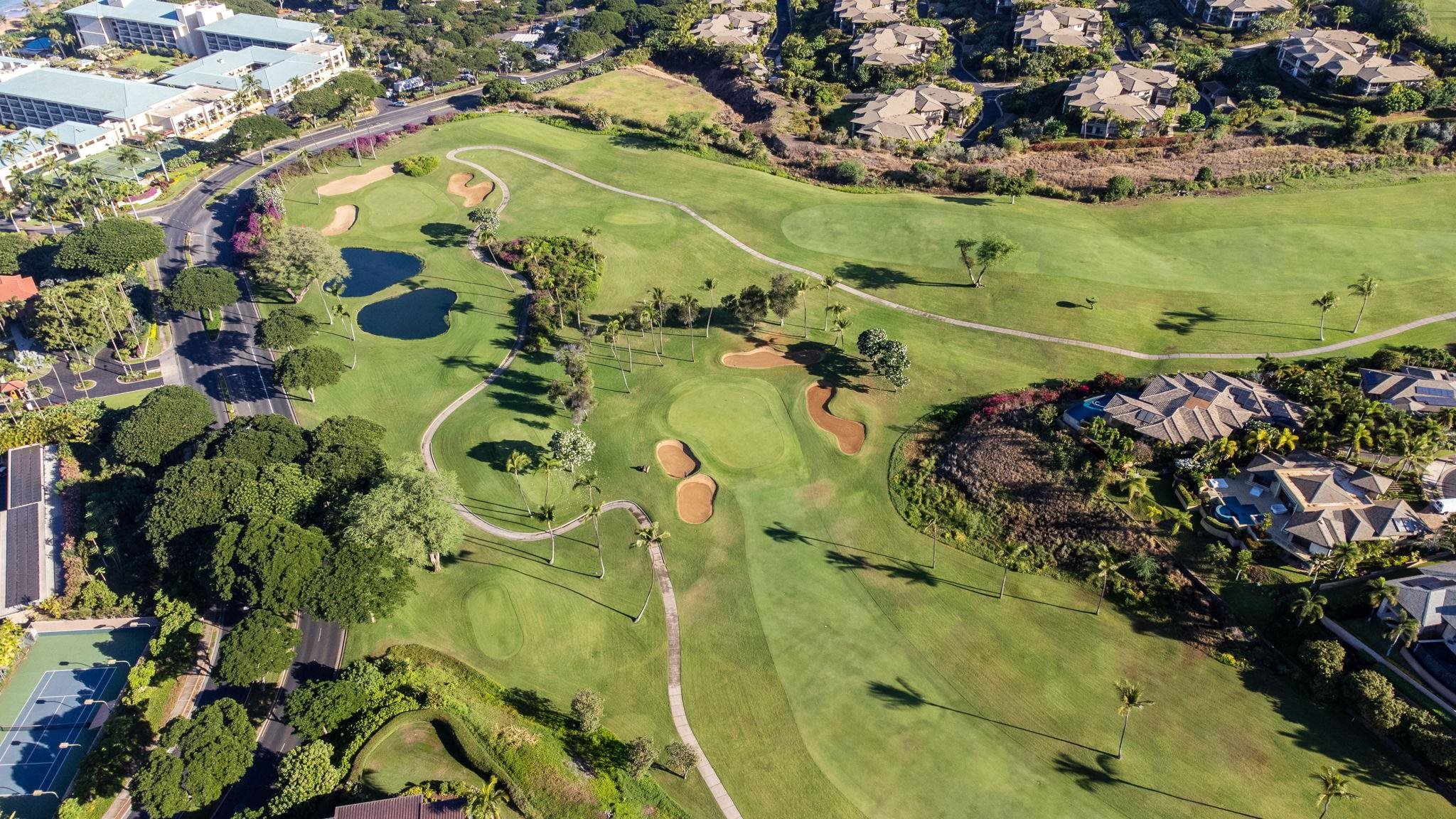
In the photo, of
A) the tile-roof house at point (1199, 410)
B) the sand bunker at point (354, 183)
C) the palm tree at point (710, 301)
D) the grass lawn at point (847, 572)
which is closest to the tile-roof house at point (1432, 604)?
the grass lawn at point (847, 572)

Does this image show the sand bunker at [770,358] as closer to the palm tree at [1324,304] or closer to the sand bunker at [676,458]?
the sand bunker at [676,458]

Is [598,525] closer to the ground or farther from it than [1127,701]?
closer to the ground

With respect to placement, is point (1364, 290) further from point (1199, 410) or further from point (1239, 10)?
point (1239, 10)

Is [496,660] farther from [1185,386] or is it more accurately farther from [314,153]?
[314,153]

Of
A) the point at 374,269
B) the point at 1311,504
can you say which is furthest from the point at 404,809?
the point at 374,269

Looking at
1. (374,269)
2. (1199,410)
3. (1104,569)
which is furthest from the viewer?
(374,269)

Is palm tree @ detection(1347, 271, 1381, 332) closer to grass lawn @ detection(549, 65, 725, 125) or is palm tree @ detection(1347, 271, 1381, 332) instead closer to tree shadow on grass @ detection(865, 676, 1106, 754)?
tree shadow on grass @ detection(865, 676, 1106, 754)
